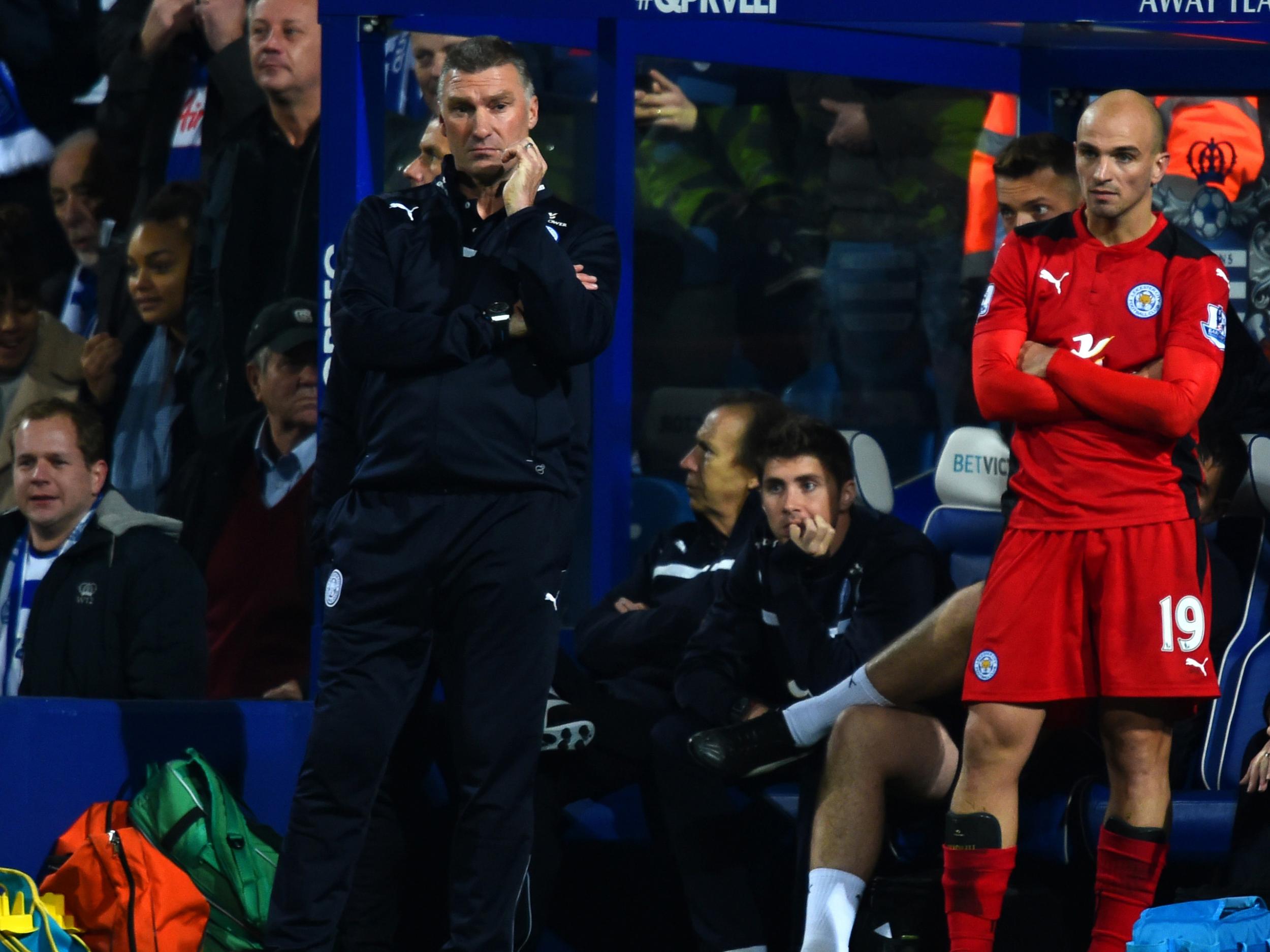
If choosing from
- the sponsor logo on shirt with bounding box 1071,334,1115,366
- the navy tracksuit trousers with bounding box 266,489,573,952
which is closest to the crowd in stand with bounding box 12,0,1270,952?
the sponsor logo on shirt with bounding box 1071,334,1115,366

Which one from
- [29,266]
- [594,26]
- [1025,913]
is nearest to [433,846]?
[1025,913]

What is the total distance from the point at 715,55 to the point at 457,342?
2.00 m

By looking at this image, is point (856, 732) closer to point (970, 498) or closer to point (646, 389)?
point (970, 498)

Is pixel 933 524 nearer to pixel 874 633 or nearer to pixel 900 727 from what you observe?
pixel 874 633

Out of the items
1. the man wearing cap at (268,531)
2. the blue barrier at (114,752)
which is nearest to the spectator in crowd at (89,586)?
the man wearing cap at (268,531)

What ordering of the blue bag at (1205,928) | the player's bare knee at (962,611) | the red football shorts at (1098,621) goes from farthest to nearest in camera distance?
the player's bare knee at (962,611), the red football shorts at (1098,621), the blue bag at (1205,928)

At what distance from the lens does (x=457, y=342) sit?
355cm

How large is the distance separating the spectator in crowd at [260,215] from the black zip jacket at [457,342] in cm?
192

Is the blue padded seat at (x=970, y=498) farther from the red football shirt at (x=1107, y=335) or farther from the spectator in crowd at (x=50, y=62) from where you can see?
the spectator in crowd at (x=50, y=62)

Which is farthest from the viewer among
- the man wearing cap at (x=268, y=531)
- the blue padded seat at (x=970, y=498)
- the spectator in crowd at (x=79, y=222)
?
the spectator in crowd at (x=79, y=222)

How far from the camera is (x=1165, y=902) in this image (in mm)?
3953

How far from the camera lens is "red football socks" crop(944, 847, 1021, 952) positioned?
3566 mm

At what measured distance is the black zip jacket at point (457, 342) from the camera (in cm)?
357

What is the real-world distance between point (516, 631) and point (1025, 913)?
1.21 m
